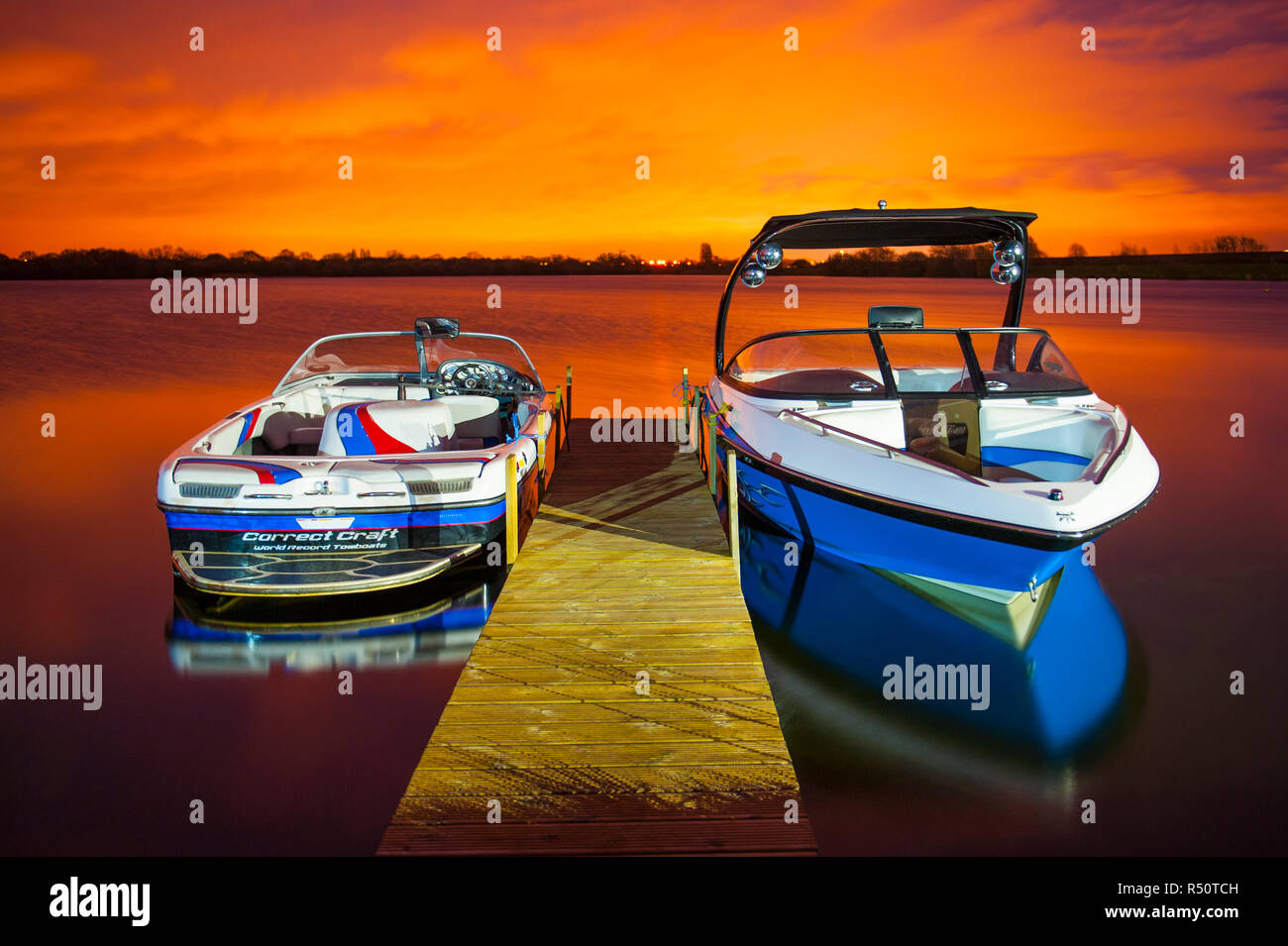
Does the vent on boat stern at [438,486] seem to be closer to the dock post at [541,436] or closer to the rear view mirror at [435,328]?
the dock post at [541,436]

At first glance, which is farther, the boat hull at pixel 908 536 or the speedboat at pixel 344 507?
the speedboat at pixel 344 507

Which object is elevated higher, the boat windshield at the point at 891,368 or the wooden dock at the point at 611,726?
the boat windshield at the point at 891,368

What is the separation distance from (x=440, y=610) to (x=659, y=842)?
334 centimetres

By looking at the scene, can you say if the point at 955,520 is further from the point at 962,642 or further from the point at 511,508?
the point at 511,508

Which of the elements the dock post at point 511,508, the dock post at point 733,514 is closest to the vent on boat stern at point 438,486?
the dock post at point 511,508

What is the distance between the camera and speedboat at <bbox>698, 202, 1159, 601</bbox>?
5.18 meters

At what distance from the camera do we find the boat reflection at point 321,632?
5375mm

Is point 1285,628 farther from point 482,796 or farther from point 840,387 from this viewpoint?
point 482,796

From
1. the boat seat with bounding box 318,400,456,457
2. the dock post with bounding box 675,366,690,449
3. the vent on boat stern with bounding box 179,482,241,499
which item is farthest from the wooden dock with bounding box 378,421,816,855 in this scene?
the dock post with bounding box 675,366,690,449

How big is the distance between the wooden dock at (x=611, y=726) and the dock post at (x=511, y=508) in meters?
0.14

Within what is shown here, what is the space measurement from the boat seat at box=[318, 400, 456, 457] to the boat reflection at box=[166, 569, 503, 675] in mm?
988

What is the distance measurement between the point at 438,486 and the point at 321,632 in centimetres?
112

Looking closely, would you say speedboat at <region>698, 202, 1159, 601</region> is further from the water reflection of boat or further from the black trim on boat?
the water reflection of boat
